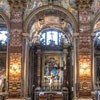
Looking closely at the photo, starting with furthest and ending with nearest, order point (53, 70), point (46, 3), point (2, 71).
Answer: point (53, 70) → point (2, 71) → point (46, 3)

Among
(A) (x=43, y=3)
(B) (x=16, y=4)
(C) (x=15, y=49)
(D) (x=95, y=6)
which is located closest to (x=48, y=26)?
(A) (x=43, y=3)

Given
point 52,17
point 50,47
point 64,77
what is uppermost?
point 52,17

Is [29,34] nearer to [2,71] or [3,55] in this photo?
[3,55]

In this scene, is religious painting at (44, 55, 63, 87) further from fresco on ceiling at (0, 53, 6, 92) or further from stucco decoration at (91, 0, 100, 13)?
stucco decoration at (91, 0, 100, 13)

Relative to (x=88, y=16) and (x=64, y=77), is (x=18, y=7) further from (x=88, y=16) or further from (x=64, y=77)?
(x=64, y=77)

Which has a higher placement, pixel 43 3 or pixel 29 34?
pixel 43 3

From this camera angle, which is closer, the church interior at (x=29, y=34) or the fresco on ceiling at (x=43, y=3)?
the church interior at (x=29, y=34)

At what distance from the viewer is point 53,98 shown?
22688mm

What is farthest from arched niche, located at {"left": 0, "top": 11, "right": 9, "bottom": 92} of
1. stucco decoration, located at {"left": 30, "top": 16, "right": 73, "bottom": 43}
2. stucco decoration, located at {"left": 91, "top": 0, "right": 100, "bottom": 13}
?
stucco decoration, located at {"left": 91, "top": 0, "right": 100, "bottom": 13}

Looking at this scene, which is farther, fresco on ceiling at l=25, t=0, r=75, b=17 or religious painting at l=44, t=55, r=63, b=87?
religious painting at l=44, t=55, r=63, b=87

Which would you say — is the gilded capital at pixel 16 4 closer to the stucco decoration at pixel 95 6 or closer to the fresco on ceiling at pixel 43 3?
the fresco on ceiling at pixel 43 3

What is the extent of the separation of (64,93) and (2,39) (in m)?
6.62

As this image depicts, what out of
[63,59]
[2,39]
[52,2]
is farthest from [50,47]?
[52,2]

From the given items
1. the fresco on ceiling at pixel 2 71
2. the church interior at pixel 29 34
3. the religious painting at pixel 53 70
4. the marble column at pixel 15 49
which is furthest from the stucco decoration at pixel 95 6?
the fresco on ceiling at pixel 2 71
